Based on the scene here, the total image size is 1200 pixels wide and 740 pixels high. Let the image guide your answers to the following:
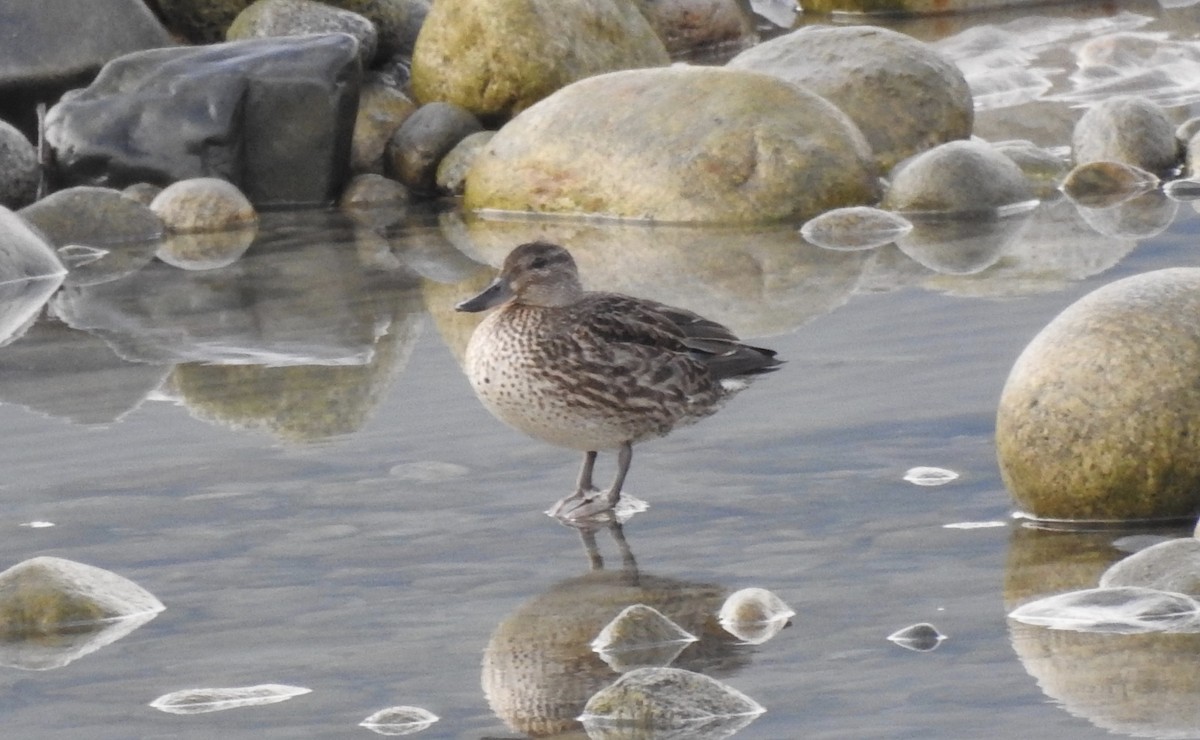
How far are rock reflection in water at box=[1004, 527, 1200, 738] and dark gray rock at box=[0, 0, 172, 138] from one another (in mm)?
10673

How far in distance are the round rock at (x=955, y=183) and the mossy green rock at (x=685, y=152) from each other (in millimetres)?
338

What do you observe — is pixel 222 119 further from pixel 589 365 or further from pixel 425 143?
pixel 589 365

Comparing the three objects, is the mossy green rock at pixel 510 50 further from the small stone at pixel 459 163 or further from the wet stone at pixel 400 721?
the wet stone at pixel 400 721

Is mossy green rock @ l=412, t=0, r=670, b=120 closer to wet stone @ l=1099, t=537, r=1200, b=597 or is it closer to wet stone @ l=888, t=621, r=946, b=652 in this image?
wet stone @ l=1099, t=537, r=1200, b=597

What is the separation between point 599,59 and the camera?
48.1ft

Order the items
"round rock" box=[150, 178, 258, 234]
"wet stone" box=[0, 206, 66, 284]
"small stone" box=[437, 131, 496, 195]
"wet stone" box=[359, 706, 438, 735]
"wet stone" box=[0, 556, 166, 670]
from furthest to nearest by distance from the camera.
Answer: "small stone" box=[437, 131, 496, 195] < "round rock" box=[150, 178, 258, 234] < "wet stone" box=[0, 206, 66, 284] < "wet stone" box=[0, 556, 166, 670] < "wet stone" box=[359, 706, 438, 735]

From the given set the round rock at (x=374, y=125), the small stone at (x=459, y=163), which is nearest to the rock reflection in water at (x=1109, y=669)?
the small stone at (x=459, y=163)

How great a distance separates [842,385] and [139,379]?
118 inches

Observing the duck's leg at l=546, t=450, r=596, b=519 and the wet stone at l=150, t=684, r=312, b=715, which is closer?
the wet stone at l=150, t=684, r=312, b=715

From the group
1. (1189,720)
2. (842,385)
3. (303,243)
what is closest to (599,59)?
(303,243)

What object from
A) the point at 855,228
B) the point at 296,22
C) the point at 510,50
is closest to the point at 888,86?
the point at 855,228

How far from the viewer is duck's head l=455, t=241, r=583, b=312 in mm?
6852

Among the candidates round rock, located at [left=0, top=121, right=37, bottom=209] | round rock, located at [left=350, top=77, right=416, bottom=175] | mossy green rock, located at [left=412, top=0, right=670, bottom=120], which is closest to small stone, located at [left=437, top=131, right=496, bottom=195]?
mossy green rock, located at [left=412, top=0, right=670, bottom=120]

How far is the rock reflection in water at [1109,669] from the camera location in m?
4.46
